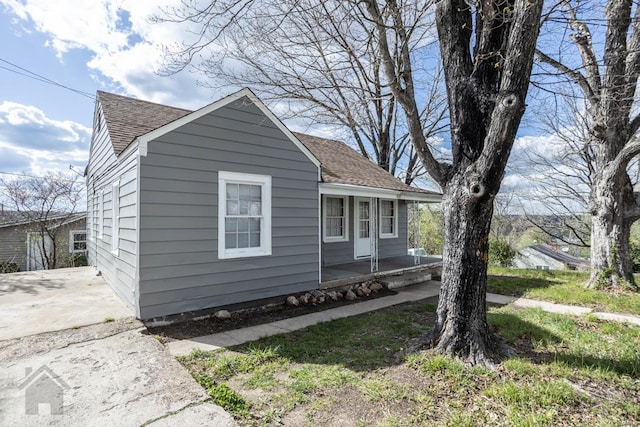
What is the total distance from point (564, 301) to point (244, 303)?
677 cm

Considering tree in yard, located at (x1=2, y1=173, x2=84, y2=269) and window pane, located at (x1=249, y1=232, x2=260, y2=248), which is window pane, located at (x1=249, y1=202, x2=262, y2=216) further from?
tree in yard, located at (x1=2, y1=173, x2=84, y2=269)

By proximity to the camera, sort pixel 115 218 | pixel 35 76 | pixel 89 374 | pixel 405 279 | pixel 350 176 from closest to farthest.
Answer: pixel 89 374 → pixel 115 218 → pixel 405 279 → pixel 350 176 → pixel 35 76

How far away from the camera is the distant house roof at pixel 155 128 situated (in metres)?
6.65

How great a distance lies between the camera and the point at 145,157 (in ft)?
16.2

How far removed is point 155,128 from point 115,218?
2.67 meters

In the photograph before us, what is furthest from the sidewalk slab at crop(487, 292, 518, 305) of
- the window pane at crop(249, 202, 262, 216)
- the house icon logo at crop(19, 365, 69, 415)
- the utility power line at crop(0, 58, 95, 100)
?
the utility power line at crop(0, 58, 95, 100)

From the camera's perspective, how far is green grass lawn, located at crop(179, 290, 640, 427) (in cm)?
271

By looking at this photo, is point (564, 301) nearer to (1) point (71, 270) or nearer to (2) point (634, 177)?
(2) point (634, 177)

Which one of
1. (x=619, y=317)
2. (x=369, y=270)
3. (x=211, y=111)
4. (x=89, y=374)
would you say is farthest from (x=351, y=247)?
(x=89, y=374)

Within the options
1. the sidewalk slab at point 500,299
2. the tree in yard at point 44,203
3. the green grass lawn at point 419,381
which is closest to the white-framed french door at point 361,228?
the sidewalk slab at point 500,299

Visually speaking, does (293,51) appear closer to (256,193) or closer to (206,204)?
(256,193)

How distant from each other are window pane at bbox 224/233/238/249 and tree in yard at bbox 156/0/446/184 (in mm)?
2710

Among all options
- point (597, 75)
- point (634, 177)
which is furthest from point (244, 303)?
point (634, 177)

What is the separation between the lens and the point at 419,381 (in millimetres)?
3293
